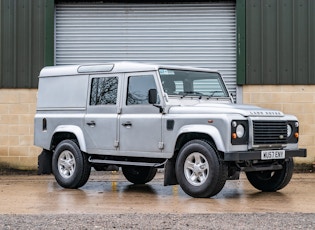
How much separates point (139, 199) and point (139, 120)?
141 cm

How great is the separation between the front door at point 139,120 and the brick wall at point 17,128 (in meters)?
4.76

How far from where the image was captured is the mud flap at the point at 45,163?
12328mm

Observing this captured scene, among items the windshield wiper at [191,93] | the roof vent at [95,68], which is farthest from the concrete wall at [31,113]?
the windshield wiper at [191,93]

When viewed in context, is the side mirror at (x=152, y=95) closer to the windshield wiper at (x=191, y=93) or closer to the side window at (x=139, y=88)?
the side window at (x=139, y=88)

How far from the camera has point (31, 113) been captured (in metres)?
15.3

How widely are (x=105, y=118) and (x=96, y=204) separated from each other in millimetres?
2306

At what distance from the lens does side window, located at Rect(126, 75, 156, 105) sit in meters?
10.8

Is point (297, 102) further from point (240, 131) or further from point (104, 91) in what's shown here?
point (240, 131)

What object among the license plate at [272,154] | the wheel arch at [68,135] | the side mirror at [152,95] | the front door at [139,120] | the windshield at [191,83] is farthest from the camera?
the wheel arch at [68,135]

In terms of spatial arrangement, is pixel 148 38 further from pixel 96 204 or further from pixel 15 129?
pixel 96 204

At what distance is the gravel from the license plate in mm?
1974

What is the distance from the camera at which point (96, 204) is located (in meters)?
9.38

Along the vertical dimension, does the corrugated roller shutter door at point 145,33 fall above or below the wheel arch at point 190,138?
above

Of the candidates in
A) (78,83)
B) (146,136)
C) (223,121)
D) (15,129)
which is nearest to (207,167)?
(223,121)
